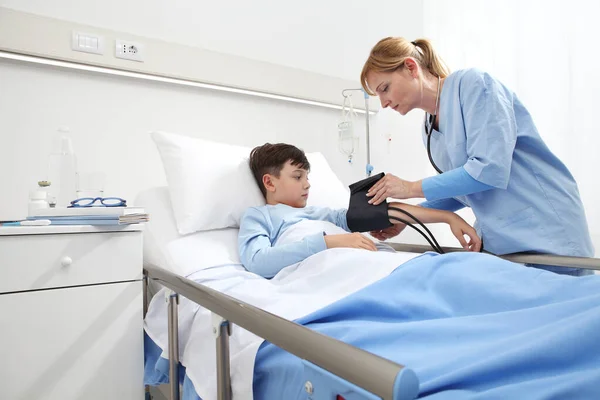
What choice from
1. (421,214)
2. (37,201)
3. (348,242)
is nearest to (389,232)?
(421,214)

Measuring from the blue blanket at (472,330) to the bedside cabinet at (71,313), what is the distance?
62 cm

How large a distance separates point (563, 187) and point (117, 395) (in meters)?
1.55

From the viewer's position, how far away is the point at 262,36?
2436 mm

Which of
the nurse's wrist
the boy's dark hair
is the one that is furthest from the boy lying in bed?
the nurse's wrist

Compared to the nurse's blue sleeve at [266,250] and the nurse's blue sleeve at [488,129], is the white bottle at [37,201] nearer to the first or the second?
the nurse's blue sleeve at [266,250]

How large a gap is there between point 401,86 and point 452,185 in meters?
0.46

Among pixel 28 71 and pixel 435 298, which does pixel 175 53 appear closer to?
pixel 28 71

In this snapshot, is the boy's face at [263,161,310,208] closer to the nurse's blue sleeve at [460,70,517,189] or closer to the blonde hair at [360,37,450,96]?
the blonde hair at [360,37,450,96]

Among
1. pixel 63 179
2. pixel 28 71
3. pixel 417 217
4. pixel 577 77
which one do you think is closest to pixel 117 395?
pixel 63 179

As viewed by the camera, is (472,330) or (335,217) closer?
(472,330)

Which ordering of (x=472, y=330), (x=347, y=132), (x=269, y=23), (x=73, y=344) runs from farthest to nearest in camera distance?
(x=347, y=132)
(x=269, y=23)
(x=73, y=344)
(x=472, y=330)

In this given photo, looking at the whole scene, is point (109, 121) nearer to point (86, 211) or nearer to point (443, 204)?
point (86, 211)

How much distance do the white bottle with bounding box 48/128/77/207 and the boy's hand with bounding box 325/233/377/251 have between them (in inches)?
42.3

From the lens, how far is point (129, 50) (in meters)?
1.95
